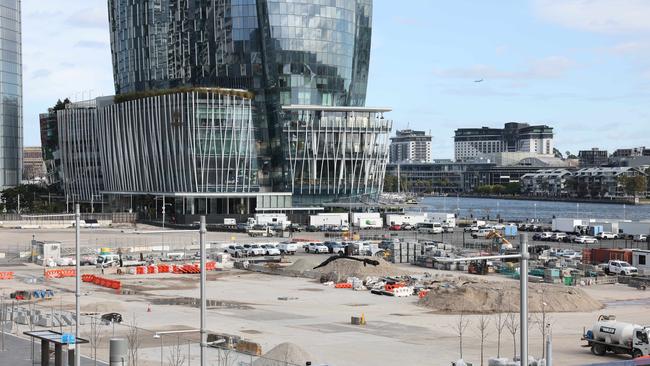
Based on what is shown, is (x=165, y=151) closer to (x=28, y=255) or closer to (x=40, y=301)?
(x=28, y=255)

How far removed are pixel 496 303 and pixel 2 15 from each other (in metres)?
127

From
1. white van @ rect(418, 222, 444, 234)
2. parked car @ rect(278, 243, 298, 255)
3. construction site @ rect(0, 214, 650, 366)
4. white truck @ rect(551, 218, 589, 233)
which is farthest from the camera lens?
white truck @ rect(551, 218, 589, 233)

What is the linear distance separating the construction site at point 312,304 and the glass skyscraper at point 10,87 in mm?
49723

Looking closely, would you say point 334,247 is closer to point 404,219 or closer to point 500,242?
point 500,242

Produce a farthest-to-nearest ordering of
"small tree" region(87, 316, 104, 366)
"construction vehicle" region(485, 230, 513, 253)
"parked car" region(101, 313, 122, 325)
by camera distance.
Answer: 1. "construction vehicle" region(485, 230, 513, 253)
2. "parked car" region(101, 313, 122, 325)
3. "small tree" region(87, 316, 104, 366)

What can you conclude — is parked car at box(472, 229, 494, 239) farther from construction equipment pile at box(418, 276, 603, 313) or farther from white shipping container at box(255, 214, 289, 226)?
construction equipment pile at box(418, 276, 603, 313)

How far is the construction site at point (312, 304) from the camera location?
168ft

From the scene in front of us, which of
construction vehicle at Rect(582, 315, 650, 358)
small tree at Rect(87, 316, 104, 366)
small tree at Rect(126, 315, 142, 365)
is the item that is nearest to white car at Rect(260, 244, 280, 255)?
small tree at Rect(87, 316, 104, 366)

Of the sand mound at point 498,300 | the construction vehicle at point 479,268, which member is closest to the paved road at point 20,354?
the sand mound at point 498,300

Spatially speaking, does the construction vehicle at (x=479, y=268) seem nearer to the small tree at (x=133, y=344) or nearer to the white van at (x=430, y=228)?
the small tree at (x=133, y=344)

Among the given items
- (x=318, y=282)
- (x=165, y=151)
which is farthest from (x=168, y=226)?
(x=318, y=282)

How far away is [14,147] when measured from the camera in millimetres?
180250

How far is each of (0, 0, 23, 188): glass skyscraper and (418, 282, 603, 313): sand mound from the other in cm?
12097

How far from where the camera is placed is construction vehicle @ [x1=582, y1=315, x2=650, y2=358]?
5234 cm
